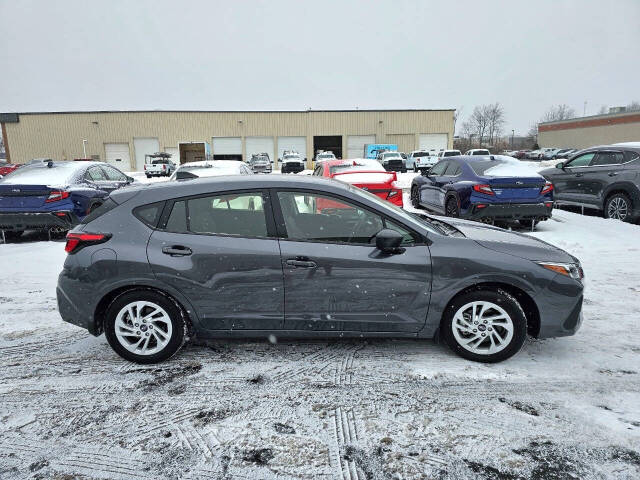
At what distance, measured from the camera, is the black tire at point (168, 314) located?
3379mm

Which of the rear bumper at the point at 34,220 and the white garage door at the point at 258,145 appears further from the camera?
the white garage door at the point at 258,145

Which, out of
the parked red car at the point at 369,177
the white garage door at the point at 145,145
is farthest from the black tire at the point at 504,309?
the white garage door at the point at 145,145

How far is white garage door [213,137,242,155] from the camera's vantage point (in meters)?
47.5

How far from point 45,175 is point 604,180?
1156cm

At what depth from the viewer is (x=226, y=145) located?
4753 cm

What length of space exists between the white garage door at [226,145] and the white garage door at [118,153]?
9.69 metres

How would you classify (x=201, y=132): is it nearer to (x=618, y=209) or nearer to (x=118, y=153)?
(x=118, y=153)

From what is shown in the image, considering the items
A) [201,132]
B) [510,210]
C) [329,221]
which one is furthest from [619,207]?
[201,132]

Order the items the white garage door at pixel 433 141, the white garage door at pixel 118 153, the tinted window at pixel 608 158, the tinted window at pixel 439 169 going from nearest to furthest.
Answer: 1. the tinted window at pixel 608 158
2. the tinted window at pixel 439 169
3. the white garage door at pixel 118 153
4. the white garage door at pixel 433 141

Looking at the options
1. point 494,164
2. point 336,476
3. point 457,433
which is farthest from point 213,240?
point 494,164

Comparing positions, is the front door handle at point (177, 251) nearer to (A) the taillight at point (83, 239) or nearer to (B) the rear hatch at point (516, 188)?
(A) the taillight at point (83, 239)

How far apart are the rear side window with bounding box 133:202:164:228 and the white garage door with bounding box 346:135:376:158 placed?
45851 millimetres

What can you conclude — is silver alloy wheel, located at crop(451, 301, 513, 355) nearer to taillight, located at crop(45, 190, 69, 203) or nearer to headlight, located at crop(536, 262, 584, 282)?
headlight, located at crop(536, 262, 584, 282)

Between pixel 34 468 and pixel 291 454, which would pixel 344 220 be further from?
pixel 34 468
